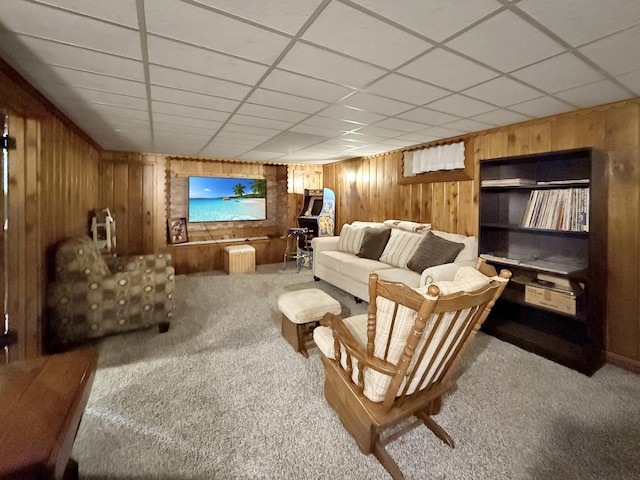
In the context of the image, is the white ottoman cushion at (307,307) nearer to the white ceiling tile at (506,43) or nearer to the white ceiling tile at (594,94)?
the white ceiling tile at (506,43)

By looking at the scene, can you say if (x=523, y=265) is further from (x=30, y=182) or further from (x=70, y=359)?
(x=30, y=182)

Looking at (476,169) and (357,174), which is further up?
(357,174)

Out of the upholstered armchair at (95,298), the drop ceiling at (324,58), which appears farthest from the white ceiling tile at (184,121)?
the upholstered armchair at (95,298)

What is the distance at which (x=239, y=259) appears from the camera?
16.6 ft

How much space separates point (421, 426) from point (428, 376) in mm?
468

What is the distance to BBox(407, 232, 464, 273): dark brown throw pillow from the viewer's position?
3131 millimetres

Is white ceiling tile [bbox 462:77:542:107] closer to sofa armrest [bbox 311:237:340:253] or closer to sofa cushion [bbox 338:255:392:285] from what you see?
sofa cushion [bbox 338:255:392:285]

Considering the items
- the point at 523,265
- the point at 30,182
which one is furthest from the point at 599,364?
the point at 30,182

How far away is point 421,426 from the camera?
5.40 ft

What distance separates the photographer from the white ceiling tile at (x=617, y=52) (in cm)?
143

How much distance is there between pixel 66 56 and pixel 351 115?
6.78 feet

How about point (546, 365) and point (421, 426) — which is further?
point (546, 365)

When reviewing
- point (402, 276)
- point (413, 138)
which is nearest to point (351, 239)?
point (402, 276)

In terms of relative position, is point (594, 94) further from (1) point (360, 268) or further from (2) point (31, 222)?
(2) point (31, 222)
